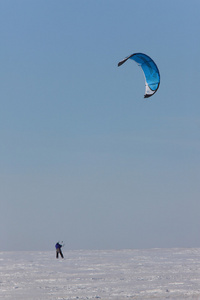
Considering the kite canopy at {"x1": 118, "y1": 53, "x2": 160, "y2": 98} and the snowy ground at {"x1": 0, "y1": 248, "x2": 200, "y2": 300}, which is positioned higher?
the kite canopy at {"x1": 118, "y1": 53, "x2": 160, "y2": 98}

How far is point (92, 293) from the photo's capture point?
1466 centimetres

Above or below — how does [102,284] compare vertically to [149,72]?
below

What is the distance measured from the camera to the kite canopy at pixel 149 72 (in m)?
18.4

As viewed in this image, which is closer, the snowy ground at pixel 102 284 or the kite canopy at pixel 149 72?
the snowy ground at pixel 102 284

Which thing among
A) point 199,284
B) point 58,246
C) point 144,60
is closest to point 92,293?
point 199,284

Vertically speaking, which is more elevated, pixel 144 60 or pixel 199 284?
pixel 144 60

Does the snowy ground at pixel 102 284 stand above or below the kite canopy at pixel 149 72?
below

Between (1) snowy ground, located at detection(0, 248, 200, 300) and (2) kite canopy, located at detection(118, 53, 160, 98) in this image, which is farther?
(2) kite canopy, located at detection(118, 53, 160, 98)

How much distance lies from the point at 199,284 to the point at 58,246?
16638mm

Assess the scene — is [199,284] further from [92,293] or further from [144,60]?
[144,60]

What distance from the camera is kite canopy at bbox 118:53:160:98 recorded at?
60.4ft

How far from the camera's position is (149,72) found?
1930 centimetres

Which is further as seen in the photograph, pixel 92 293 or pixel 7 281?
pixel 7 281

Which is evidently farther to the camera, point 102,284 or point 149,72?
point 149,72
